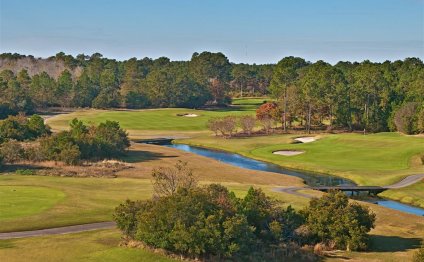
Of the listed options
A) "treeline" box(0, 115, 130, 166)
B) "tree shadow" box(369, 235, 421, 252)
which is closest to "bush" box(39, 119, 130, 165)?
"treeline" box(0, 115, 130, 166)

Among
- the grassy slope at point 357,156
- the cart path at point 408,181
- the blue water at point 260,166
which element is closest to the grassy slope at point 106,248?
the grassy slope at point 357,156

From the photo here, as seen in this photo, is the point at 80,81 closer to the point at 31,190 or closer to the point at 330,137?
the point at 330,137

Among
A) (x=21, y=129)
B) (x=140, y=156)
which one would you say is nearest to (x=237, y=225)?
(x=140, y=156)

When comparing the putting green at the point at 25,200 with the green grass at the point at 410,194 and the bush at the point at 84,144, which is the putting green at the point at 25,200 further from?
the green grass at the point at 410,194

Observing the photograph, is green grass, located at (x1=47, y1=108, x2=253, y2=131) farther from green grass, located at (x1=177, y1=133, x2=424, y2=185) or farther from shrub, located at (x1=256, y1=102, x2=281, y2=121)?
green grass, located at (x1=177, y1=133, x2=424, y2=185)

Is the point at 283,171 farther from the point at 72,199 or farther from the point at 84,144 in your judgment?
the point at 72,199

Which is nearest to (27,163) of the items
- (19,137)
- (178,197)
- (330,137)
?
(19,137)
